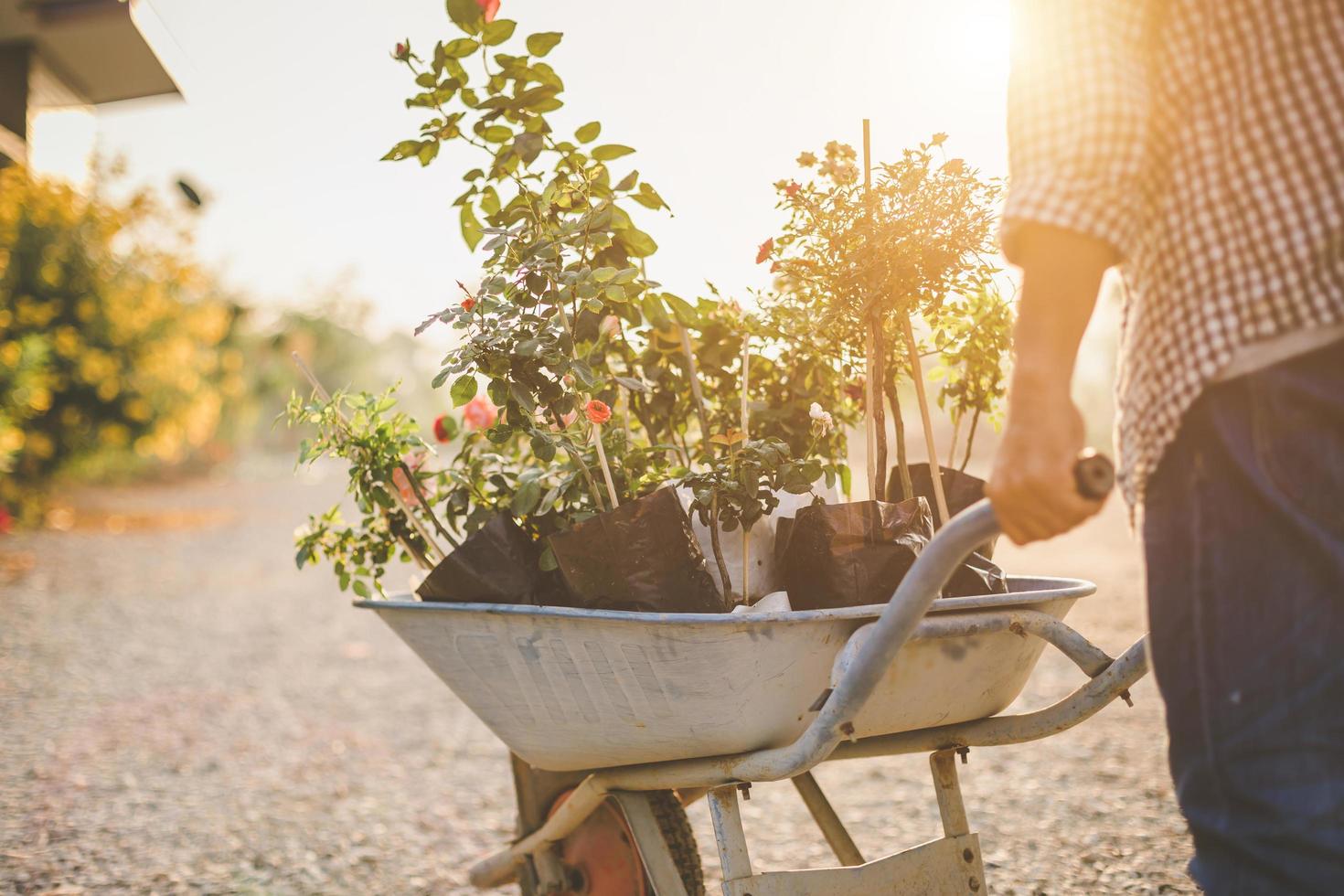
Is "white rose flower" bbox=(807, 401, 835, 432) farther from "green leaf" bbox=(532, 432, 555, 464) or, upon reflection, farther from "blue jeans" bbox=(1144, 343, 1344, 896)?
"blue jeans" bbox=(1144, 343, 1344, 896)

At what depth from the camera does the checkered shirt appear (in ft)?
3.27

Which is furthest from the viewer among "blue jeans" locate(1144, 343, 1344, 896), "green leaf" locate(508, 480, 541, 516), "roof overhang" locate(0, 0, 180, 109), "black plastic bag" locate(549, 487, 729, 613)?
"roof overhang" locate(0, 0, 180, 109)

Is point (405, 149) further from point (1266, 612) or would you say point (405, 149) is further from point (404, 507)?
point (1266, 612)

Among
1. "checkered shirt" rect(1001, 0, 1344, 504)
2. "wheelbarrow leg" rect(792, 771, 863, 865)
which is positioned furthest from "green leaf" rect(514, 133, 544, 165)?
"wheelbarrow leg" rect(792, 771, 863, 865)

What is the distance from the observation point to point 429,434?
2.70 metres

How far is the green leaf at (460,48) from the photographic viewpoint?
6.25ft

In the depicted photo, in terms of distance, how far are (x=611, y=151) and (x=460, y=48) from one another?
32 centimetres

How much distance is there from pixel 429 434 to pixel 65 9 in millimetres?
4002

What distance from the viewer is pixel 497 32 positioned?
1910 millimetres

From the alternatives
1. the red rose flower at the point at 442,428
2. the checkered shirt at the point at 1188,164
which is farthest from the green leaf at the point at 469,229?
the checkered shirt at the point at 1188,164

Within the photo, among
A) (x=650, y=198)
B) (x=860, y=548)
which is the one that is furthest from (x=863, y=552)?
(x=650, y=198)

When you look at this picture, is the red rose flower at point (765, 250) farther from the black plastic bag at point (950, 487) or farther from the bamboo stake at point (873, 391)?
the black plastic bag at point (950, 487)

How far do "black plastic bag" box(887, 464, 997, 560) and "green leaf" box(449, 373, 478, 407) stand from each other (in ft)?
2.62

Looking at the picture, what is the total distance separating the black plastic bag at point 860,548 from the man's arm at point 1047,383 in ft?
2.04
